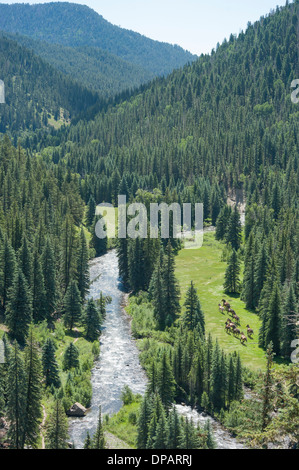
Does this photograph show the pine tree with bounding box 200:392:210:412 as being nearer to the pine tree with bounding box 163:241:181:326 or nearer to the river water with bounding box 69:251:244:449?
the river water with bounding box 69:251:244:449

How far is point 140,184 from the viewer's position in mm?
190500

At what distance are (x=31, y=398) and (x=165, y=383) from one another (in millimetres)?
15888

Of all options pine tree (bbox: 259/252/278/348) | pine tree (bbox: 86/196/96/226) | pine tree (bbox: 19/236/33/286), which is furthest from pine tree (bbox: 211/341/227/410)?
pine tree (bbox: 86/196/96/226)

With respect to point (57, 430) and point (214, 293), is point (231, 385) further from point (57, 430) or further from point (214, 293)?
point (214, 293)

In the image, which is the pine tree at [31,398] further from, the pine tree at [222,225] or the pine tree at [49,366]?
the pine tree at [222,225]

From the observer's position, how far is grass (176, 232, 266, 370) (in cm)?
7562

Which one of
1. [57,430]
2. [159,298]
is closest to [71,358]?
[159,298]

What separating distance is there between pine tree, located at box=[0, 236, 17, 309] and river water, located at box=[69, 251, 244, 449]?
56.0ft

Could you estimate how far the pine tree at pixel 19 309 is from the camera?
72438 millimetres

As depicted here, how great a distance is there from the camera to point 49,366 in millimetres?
62125

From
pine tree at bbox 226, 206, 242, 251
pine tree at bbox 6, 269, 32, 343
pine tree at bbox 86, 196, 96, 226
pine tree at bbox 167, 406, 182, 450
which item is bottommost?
pine tree at bbox 167, 406, 182, 450

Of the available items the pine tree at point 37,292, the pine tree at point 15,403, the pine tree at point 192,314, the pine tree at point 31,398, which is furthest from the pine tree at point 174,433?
the pine tree at point 37,292
